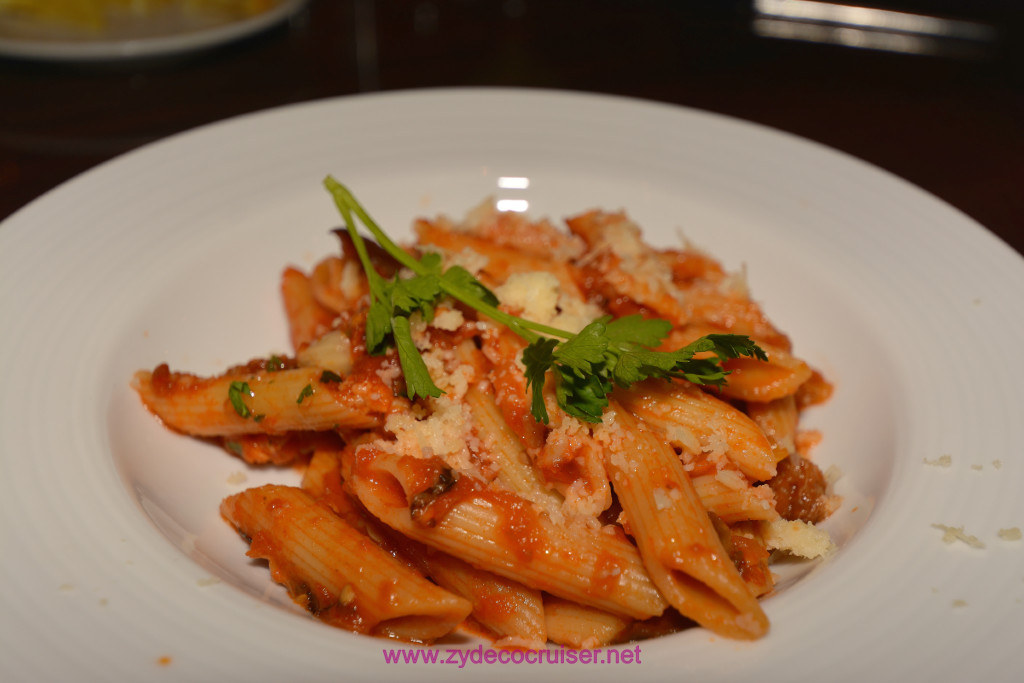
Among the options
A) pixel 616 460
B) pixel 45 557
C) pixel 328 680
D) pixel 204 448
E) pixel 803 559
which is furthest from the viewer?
pixel 204 448

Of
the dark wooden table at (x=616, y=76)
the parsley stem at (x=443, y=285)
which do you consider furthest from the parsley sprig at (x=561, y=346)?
the dark wooden table at (x=616, y=76)

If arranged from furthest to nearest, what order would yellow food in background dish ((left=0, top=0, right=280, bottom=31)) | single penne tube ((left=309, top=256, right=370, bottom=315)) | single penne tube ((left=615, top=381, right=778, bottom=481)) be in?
1. yellow food in background dish ((left=0, top=0, right=280, bottom=31))
2. single penne tube ((left=309, top=256, right=370, bottom=315))
3. single penne tube ((left=615, top=381, right=778, bottom=481))

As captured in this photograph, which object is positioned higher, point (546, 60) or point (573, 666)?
point (546, 60)

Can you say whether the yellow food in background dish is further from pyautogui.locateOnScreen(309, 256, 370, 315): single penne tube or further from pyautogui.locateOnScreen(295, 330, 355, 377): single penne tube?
pyautogui.locateOnScreen(295, 330, 355, 377): single penne tube

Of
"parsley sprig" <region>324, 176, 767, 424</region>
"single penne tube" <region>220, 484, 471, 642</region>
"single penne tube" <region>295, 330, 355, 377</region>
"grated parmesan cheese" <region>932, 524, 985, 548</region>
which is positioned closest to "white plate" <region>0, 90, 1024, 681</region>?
"grated parmesan cheese" <region>932, 524, 985, 548</region>

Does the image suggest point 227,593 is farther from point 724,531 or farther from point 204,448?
point 724,531

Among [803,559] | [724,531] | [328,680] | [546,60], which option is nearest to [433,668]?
[328,680]

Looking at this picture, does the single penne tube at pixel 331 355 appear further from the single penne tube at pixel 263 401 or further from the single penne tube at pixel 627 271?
the single penne tube at pixel 627 271
